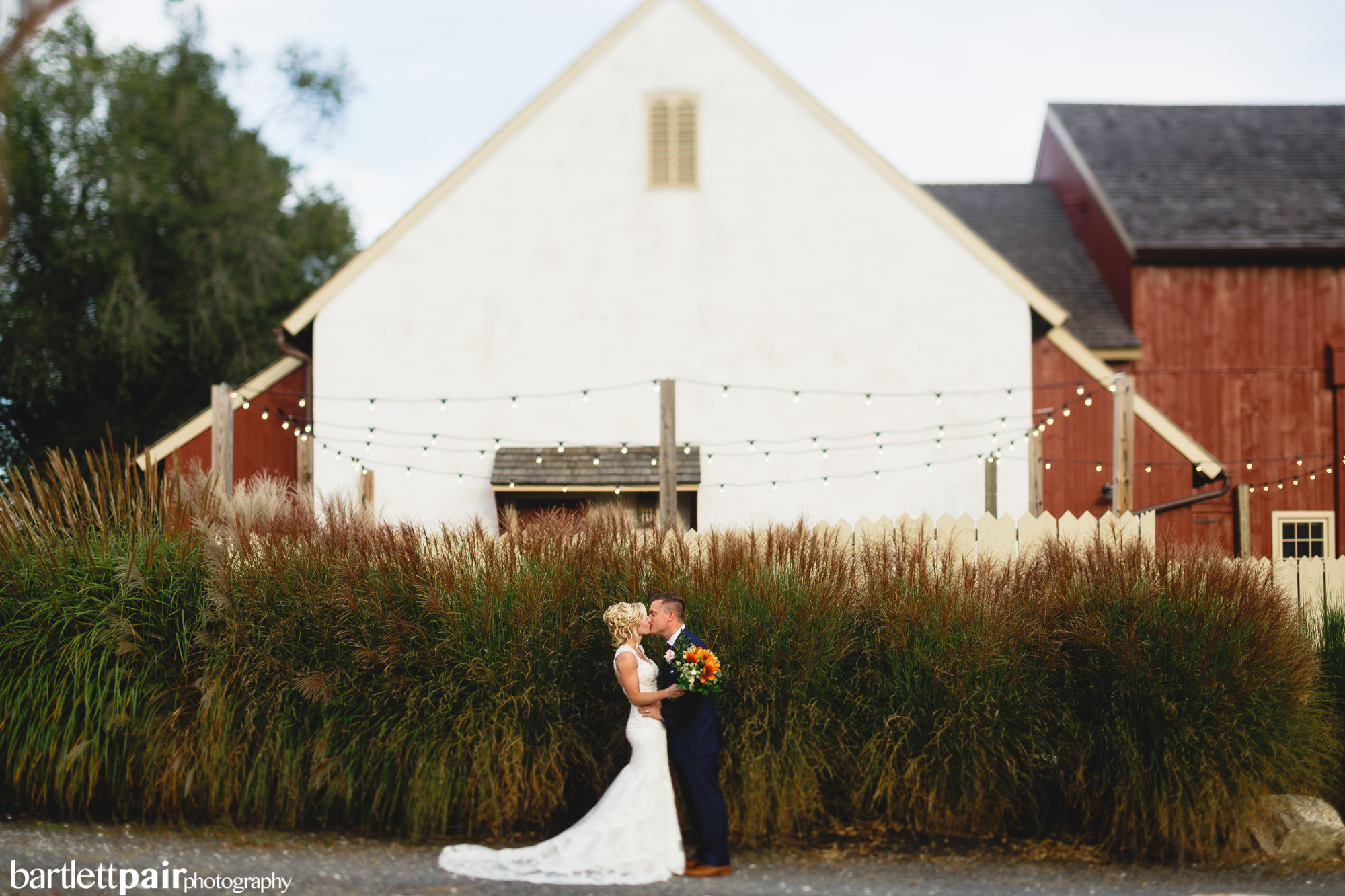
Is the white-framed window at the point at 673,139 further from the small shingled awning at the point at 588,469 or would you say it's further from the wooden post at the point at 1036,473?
the wooden post at the point at 1036,473

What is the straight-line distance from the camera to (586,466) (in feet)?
43.8

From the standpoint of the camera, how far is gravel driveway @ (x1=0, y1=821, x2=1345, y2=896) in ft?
15.5

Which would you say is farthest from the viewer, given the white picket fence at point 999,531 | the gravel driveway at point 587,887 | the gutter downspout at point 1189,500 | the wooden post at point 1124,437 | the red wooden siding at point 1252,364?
the red wooden siding at point 1252,364

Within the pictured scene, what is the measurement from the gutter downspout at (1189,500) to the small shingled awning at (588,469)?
20.2 feet

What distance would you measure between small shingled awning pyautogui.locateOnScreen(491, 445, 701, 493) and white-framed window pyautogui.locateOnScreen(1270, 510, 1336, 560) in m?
9.25

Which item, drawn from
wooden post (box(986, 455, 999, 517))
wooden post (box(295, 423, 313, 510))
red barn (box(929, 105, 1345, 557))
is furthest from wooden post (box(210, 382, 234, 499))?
red barn (box(929, 105, 1345, 557))

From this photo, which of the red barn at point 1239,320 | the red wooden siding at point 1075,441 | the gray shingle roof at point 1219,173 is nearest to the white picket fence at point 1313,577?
the red wooden siding at point 1075,441

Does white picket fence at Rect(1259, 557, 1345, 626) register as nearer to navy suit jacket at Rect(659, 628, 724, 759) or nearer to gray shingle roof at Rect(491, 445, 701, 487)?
navy suit jacket at Rect(659, 628, 724, 759)

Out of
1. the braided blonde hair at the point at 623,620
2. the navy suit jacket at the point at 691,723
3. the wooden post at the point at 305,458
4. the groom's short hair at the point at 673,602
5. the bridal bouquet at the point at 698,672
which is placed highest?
the wooden post at the point at 305,458

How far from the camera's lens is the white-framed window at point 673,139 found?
547 inches

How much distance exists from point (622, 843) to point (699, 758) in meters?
0.52

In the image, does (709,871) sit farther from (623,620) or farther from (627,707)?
(623,620)

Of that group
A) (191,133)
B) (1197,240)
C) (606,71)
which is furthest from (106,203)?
(1197,240)

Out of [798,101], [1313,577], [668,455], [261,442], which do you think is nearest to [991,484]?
[668,455]
